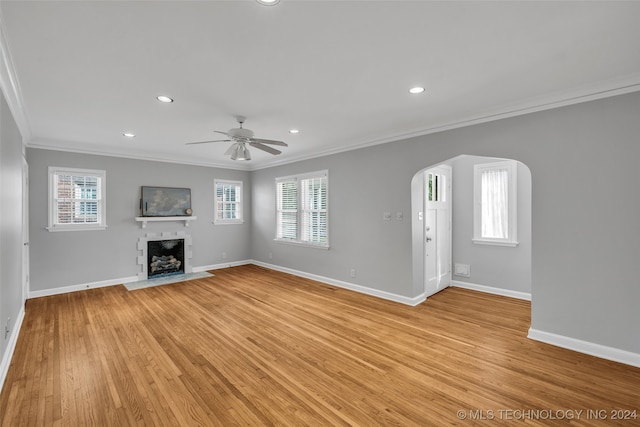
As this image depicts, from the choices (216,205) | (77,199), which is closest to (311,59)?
(77,199)

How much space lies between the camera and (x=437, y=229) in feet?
16.7

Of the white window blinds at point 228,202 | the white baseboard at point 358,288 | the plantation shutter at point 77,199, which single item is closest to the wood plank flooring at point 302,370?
the white baseboard at point 358,288

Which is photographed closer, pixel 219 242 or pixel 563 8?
pixel 563 8

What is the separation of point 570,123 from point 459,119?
1.12 meters

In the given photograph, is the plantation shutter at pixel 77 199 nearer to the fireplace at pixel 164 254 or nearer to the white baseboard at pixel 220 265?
the fireplace at pixel 164 254

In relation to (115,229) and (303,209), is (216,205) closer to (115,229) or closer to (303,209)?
(115,229)

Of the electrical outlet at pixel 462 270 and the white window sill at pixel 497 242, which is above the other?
the white window sill at pixel 497 242

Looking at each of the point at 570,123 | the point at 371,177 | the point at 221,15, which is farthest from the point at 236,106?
the point at 570,123

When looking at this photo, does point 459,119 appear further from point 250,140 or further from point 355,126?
point 250,140

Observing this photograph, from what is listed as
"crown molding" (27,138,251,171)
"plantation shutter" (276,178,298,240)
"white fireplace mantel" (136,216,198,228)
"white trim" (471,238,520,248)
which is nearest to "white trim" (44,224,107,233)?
"white fireplace mantel" (136,216,198,228)

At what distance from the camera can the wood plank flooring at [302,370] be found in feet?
6.86

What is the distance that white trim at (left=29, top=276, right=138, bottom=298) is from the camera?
499 centimetres

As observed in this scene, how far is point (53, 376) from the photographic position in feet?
Answer: 8.46

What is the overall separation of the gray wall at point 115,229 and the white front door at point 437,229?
4.76 metres
